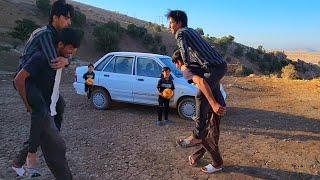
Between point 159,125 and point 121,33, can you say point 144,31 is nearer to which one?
point 121,33

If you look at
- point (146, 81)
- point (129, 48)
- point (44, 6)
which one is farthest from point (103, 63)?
point (44, 6)

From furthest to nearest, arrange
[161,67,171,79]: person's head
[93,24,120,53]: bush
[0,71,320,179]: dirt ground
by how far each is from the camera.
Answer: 1. [93,24,120,53]: bush
2. [161,67,171,79]: person's head
3. [0,71,320,179]: dirt ground

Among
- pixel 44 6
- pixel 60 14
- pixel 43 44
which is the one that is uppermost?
pixel 44 6

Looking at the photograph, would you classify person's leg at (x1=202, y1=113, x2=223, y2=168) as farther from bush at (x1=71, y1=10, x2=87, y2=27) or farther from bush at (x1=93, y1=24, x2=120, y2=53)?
bush at (x1=71, y1=10, x2=87, y2=27)

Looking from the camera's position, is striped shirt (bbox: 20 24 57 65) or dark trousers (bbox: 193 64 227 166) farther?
dark trousers (bbox: 193 64 227 166)

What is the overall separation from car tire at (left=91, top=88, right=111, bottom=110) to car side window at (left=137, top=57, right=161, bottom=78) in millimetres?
1059

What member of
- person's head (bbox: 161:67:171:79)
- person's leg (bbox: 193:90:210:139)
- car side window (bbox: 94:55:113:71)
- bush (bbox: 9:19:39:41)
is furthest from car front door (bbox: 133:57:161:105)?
bush (bbox: 9:19:39:41)

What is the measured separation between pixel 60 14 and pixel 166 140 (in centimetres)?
414

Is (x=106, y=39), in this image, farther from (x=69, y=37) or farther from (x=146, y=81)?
(x=69, y=37)

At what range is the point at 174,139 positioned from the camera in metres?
8.92

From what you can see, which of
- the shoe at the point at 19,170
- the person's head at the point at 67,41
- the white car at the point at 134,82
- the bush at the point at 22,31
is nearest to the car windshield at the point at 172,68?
the white car at the point at 134,82

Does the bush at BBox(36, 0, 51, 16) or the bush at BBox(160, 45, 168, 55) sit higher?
the bush at BBox(36, 0, 51, 16)

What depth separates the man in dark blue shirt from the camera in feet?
16.8

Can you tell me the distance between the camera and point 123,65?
1184cm
